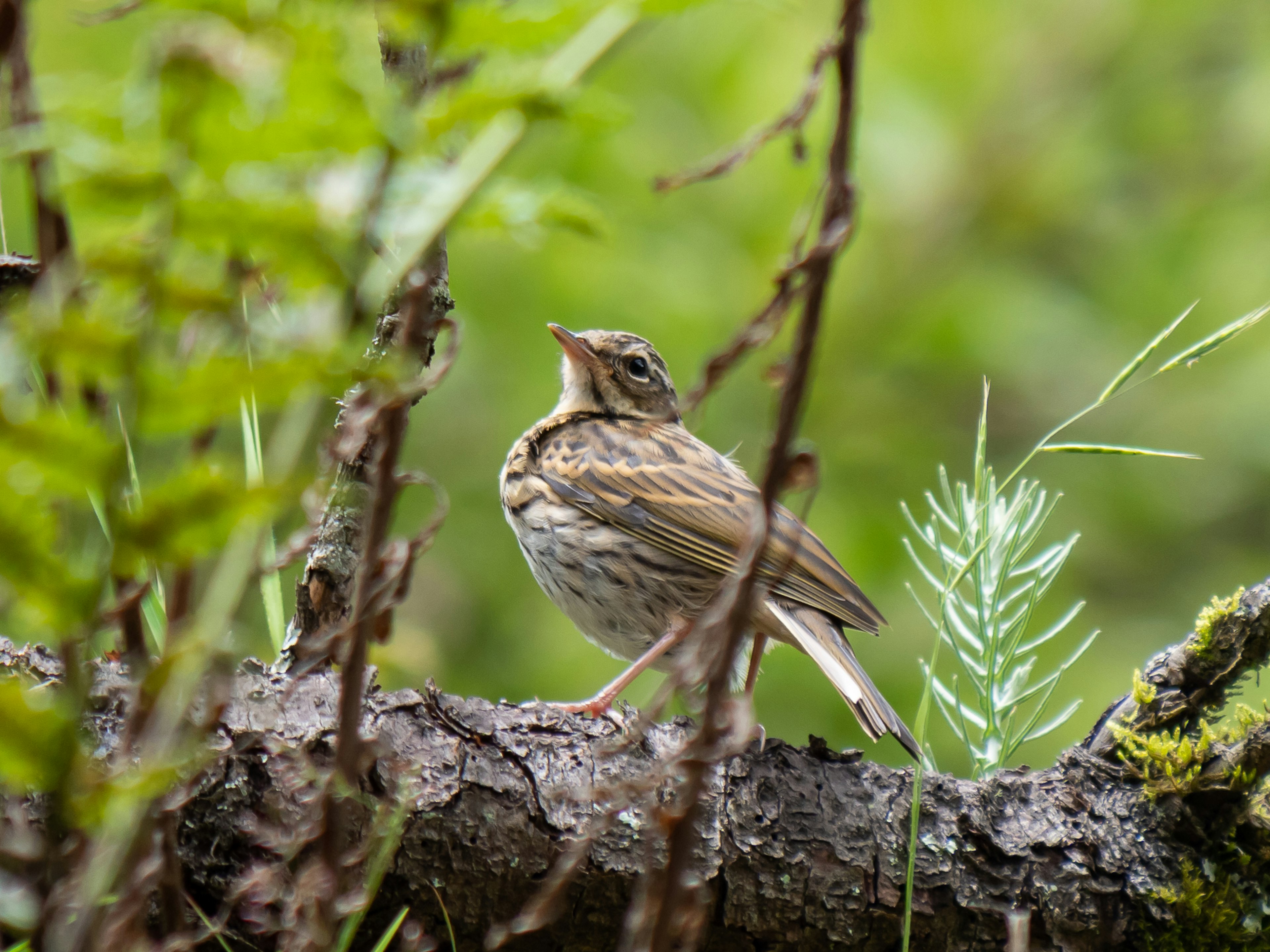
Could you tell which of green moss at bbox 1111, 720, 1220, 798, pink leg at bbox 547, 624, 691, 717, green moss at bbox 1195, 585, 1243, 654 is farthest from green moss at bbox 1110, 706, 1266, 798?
pink leg at bbox 547, 624, 691, 717

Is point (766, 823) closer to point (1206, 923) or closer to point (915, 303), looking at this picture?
point (1206, 923)

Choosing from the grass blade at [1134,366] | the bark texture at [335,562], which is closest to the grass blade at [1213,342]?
the grass blade at [1134,366]

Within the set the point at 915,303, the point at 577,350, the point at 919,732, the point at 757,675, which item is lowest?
the point at 919,732

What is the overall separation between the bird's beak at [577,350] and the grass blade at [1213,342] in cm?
319

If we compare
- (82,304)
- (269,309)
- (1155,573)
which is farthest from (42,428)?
(1155,573)

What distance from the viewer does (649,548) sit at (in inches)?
166

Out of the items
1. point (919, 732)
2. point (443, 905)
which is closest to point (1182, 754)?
point (919, 732)

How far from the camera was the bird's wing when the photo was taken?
13.1ft

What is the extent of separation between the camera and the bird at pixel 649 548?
12.9 ft

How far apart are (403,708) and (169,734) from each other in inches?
57.7

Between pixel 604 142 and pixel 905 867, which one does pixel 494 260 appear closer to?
pixel 604 142

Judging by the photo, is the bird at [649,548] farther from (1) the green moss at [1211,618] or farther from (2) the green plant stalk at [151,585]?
(2) the green plant stalk at [151,585]

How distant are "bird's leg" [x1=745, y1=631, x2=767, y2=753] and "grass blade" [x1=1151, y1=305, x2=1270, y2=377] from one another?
91cm

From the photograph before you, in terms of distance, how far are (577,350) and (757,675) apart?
230 centimetres
